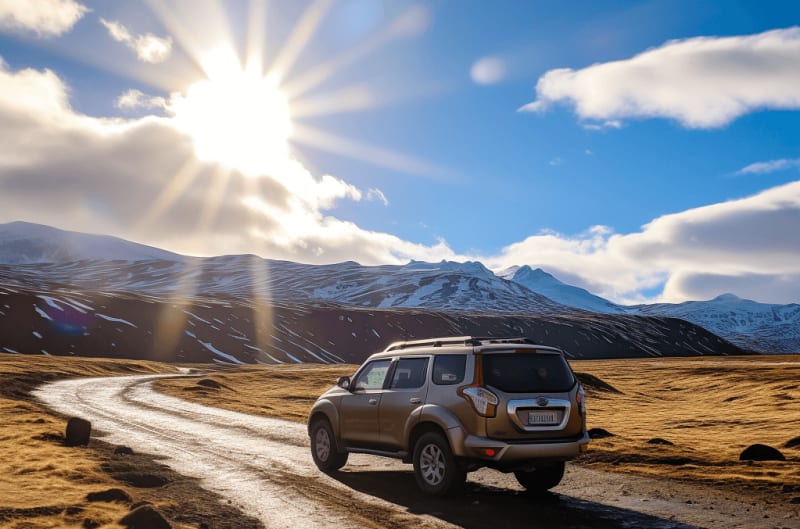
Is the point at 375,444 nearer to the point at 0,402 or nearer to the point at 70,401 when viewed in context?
the point at 0,402

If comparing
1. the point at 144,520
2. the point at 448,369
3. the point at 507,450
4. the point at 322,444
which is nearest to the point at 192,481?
the point at 322,444

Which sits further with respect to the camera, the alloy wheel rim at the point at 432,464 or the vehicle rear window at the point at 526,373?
the alloy wheel rim at the point at 432,464

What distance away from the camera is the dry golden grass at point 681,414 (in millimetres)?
14547

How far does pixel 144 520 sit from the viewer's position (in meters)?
8.66

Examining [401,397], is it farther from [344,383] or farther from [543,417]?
[543,417]

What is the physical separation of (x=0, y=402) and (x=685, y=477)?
29.0 metres

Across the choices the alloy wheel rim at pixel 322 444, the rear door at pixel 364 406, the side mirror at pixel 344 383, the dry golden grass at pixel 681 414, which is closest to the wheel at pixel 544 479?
the rear door at pixel 364 406

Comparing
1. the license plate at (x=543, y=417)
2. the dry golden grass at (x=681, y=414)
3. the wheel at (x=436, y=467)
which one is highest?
the license plate at (x=543, y=417)

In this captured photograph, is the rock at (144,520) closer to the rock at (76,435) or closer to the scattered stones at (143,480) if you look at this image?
the scattered stones at (143,480)

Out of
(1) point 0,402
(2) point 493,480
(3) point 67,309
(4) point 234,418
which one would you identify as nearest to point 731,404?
(4) point 234,418

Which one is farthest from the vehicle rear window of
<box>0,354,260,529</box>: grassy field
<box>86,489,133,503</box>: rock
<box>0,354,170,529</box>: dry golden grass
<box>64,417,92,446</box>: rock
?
<box>64,417,92,446</box>: rock

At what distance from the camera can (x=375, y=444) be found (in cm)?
1208

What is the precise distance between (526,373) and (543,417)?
0.73 metres

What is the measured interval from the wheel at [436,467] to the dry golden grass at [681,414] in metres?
5.37
